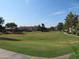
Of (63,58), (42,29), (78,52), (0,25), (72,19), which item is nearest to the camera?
(78,52)

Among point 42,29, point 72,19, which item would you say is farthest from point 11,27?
point 72,19

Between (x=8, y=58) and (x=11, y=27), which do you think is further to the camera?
(x=11, y=27)

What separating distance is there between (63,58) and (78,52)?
2.25m

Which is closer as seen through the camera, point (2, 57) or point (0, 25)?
point (2, 57)

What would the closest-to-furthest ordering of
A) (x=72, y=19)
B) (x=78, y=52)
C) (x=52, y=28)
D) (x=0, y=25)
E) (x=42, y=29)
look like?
(x=78, y=52), (x=72, y=19), (x=0, y=25), (x=42, y=29), (x=52, y=28)

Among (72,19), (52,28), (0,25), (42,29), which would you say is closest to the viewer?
(72,19)

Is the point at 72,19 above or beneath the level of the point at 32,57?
Answer: above

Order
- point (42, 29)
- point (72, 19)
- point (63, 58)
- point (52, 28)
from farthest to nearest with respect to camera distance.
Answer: point (52, 28)
point (42, 29)
point (72, 19)
point (63, 58)

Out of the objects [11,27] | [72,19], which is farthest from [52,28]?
[72,19]

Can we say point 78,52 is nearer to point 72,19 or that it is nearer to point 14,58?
point 14,58

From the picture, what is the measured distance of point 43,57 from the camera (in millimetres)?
9234

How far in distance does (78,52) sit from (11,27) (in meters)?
119

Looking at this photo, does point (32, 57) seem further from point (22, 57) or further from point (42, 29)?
point (42, 29)

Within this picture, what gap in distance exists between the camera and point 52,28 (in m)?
140
